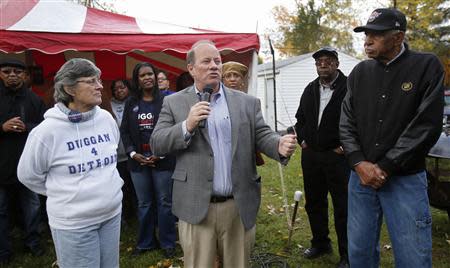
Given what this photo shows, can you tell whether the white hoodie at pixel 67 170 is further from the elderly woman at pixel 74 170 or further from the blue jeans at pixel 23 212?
the blue jeans at pixel 23 212

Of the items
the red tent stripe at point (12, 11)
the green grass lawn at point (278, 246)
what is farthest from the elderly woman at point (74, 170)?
the red tent stripe at point (12, 11)

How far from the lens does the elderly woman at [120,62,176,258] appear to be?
411 centimetres

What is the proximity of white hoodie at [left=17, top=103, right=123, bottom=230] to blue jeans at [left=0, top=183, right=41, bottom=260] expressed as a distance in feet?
7.00

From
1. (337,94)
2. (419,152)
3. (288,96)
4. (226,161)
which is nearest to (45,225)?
(226,161)

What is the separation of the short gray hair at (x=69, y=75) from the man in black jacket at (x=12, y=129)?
2031mm

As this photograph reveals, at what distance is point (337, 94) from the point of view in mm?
3582

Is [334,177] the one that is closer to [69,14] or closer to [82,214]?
[82,214]

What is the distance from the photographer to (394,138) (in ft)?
7.86

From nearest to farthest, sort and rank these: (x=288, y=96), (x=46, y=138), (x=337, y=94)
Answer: (x=46, y=138)
(x=337, y=94)
(x=288, y=96)

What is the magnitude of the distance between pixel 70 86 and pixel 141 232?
8.02 feet

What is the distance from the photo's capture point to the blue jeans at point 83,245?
88.8 inches

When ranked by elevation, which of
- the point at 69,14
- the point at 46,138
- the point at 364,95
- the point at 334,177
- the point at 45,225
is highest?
the point at 69,14

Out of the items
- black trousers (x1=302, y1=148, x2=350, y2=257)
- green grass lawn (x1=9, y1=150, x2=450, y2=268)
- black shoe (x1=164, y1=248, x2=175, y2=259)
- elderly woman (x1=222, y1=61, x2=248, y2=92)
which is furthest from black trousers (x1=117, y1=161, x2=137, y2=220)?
black trousers (x1=302, y1=148, x2=350, y2=257)

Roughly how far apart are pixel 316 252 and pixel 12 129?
374 centimetres
